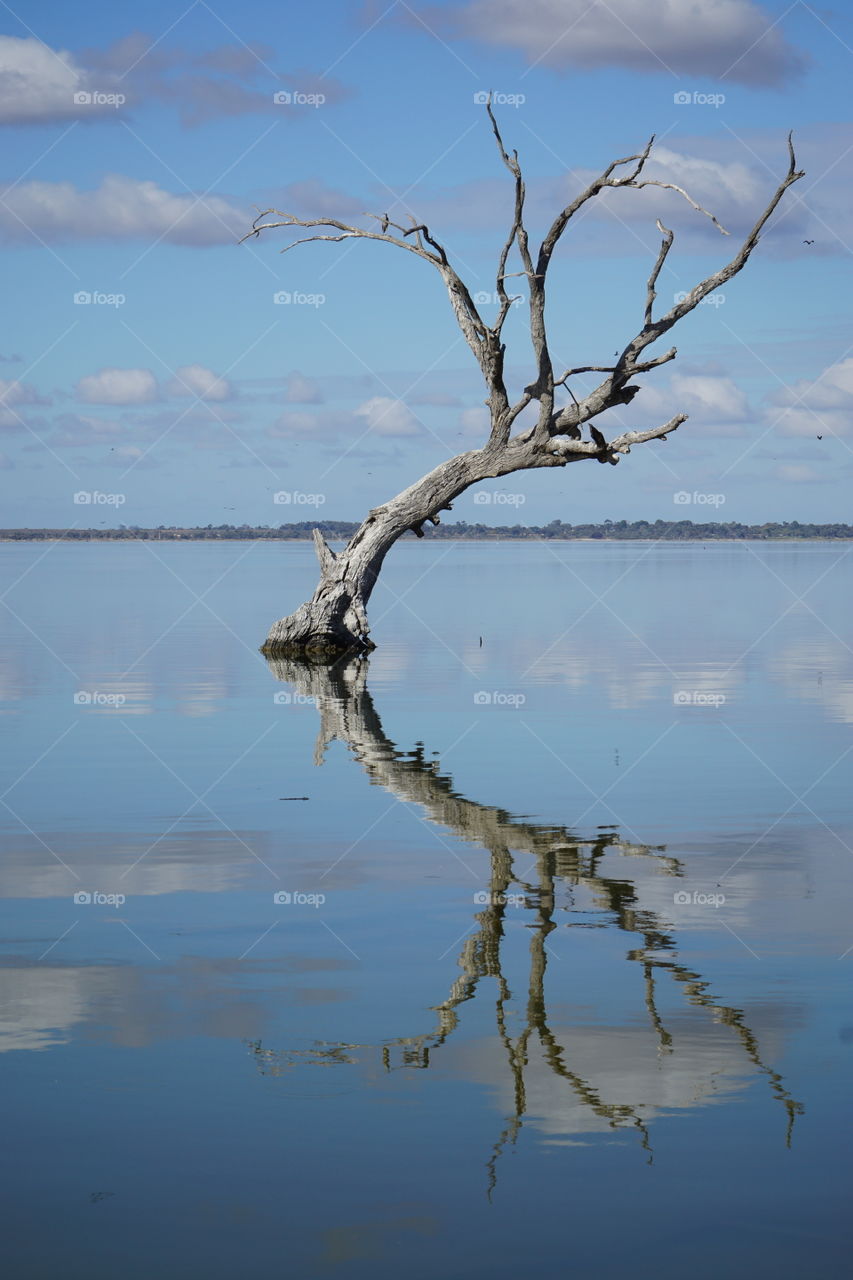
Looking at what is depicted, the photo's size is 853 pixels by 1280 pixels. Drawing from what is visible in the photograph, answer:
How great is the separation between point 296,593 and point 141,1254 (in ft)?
183

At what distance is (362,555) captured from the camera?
32.6 m

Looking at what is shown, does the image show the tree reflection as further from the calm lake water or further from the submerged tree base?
the submerged tree base

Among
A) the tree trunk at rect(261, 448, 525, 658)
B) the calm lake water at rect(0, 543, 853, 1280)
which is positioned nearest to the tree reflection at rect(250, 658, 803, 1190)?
the calm lake water at rect(0, 543, 853, 1280)

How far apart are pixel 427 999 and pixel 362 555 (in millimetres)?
24379

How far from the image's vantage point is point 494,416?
3222cm

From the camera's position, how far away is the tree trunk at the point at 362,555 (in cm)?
3253

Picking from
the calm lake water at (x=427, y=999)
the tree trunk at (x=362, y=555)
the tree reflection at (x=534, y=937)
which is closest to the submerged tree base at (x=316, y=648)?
the tree trunk at (x=362, y=555)

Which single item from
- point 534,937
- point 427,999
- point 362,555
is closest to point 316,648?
point 362,555

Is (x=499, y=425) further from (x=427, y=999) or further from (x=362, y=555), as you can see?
(x=427, y=999)

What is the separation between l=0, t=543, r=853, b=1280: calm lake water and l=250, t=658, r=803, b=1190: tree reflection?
0.03m

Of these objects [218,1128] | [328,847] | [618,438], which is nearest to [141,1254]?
[218,1128]

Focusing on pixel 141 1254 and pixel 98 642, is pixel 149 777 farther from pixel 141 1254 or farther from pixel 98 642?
pixel 98 642

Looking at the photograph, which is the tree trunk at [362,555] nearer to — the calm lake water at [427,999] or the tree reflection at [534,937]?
the calm lake water at [427,999]

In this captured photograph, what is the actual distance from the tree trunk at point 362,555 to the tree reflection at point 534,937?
47.1 ft
